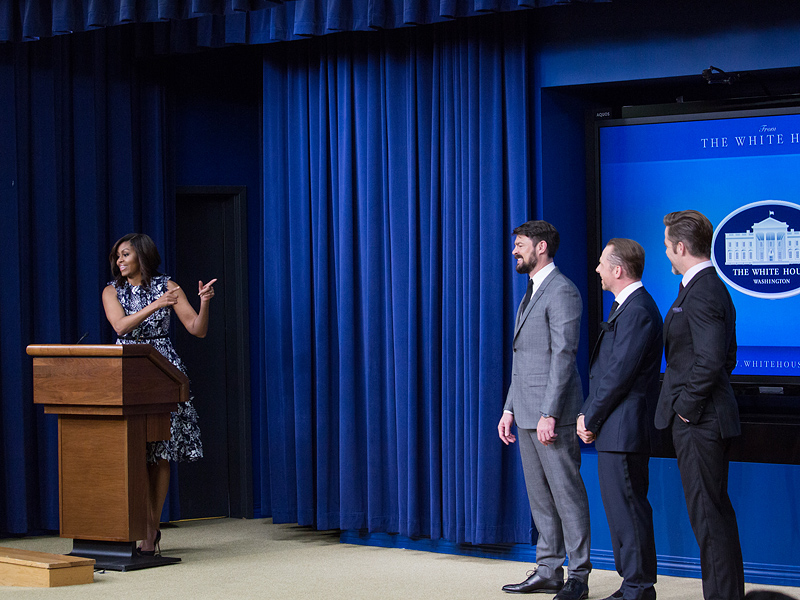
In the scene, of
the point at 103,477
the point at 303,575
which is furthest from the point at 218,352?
the point at 303,575

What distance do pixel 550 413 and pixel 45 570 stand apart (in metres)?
2.27

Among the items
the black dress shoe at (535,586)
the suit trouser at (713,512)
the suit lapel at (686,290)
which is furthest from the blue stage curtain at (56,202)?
the suit trouser at (713,512)

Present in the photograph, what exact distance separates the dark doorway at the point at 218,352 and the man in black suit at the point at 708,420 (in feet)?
10.8

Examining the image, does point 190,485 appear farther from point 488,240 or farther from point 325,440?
point 488,240

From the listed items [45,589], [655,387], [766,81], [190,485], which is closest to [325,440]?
[190,485]

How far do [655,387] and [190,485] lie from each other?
3291mm

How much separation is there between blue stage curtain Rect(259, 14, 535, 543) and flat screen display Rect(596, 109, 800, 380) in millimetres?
508

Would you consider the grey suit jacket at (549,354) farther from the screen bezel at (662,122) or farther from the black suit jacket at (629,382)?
the screen bezel at (662,122)

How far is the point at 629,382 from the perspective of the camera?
395 centimetres

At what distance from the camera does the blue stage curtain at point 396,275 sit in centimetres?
505

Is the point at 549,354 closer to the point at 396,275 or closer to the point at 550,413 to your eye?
the point at 550,413

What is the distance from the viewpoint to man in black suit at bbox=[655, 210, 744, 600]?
3.68m

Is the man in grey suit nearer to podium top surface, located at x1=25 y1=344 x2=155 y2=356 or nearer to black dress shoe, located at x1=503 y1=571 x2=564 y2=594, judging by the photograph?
black dress shoe, located at x1=503 y1=571 x2=564 y2=594

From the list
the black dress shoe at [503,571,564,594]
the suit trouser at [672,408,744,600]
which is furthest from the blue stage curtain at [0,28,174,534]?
the suit trouser at [672,408,744,600]
